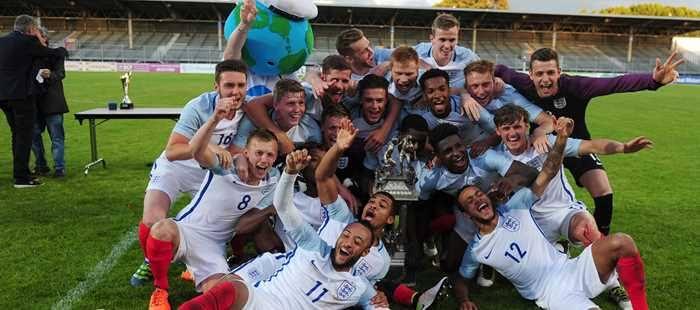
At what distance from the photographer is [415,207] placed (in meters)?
4.27

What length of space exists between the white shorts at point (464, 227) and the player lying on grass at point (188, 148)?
168 centimetres

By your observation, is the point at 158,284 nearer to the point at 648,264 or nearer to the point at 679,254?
the point at 648,264

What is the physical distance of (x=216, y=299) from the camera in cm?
278

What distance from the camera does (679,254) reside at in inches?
187

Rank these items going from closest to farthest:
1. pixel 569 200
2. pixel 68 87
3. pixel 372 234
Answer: pixel 372 234 < pixel 569 200 < pixel 68 87

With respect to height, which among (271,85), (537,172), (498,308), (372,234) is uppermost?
(271,85)

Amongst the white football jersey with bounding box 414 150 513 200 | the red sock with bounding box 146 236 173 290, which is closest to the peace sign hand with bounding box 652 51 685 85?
the white football jersey with bounding box 414 150 513 200

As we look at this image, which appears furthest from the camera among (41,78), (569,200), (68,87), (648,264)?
(68,87)

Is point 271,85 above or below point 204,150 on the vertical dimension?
above

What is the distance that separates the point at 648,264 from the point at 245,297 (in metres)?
3.28

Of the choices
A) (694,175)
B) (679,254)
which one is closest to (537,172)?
(679,254)

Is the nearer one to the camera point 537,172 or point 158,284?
point 158,284

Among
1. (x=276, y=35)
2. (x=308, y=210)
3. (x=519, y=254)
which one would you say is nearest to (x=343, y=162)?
(x=308, y=210)

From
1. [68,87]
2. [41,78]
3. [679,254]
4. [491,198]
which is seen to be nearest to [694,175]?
[679,254]
